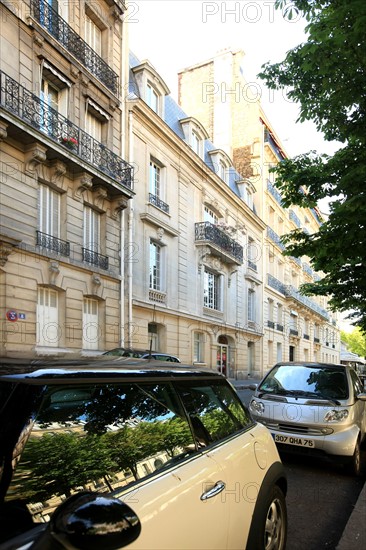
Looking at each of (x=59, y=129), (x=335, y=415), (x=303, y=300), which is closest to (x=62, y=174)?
(x=59, y=129)

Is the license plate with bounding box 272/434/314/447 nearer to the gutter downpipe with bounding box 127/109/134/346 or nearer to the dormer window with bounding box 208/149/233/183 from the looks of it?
the gutter downpipe with bounding box 127/109/134/346

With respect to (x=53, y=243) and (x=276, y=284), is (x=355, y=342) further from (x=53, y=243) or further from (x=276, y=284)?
(x=53, y=243)

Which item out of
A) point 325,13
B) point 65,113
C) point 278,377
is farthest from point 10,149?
point 278,377

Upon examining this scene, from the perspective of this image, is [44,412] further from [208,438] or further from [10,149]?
[10,149]

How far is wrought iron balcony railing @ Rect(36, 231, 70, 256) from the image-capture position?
11.8 metres

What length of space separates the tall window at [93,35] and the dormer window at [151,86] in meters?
2.08

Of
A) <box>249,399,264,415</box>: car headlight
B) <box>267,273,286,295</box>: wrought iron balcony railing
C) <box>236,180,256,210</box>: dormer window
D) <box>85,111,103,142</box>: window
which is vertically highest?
<box>236,180,256,210</box>: dormer window

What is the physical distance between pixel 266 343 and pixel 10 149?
78.1 feet

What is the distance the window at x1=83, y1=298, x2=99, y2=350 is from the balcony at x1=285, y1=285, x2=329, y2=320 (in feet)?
64.9

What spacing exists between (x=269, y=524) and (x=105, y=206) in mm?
12954

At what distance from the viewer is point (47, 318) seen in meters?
12.1

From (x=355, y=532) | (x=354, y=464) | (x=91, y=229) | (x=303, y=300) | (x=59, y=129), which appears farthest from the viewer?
(x=303, y=300)

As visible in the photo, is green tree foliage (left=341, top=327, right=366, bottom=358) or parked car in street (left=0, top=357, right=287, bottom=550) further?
green tree foliage (left=341, top=327, right=366, bottom=358)

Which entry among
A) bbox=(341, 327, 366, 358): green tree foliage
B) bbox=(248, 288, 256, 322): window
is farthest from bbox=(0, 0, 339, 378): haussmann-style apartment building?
bbox=(341, 327, 366, 358): green tree foliage
